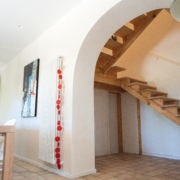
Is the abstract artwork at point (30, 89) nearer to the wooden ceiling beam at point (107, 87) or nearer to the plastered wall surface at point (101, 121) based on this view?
the wooden ceiling beam at point (107, 87)

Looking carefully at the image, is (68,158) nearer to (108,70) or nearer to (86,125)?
(86,125)

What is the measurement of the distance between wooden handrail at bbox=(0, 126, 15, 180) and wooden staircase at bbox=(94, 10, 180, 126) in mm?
2229

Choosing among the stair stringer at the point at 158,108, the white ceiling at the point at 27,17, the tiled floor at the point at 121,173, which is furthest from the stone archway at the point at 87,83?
the stair stringer at the point at 158,108

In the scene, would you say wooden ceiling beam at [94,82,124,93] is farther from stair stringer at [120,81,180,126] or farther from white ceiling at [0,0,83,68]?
white ceiling at [0,0,83,68]

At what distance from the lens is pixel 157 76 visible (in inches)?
176

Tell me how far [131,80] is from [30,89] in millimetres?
2281

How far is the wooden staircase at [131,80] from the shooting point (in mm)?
3438

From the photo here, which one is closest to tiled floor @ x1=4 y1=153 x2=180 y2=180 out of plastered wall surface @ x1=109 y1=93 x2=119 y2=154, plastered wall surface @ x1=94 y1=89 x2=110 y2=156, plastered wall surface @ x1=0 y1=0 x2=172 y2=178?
plastered wall surface @ x1=0 y1=0 x2=172 y2=178

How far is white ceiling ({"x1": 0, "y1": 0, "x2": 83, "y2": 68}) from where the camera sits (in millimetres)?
2789

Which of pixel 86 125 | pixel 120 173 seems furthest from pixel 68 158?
pixel 120 173

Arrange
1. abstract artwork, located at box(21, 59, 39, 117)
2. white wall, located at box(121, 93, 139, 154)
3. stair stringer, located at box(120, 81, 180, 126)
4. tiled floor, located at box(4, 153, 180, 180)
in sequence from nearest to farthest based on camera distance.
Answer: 1. tiled floor, located at box(4, 153, 180, 180)
2. stair stringer, located at box(120, 81, 180, 126)
3. abstract artwork, located at box(21, 59, 39, 117)
4. white wall, located at box(121, 93, 139, 154)

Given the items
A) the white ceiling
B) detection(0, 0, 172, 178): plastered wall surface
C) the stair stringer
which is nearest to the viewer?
detection(0, 0, 172, 178): plastered wall surface

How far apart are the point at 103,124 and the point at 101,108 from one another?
413mm

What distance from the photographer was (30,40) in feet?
13.1
